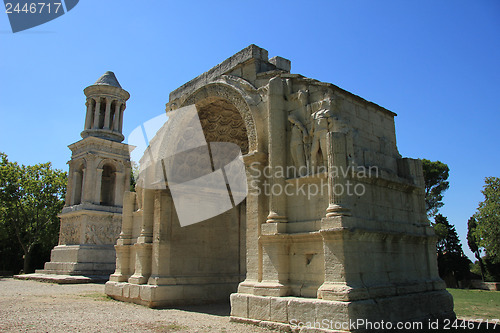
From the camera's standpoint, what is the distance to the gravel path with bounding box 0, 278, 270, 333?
773 centimetres

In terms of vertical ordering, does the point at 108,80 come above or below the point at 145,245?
above

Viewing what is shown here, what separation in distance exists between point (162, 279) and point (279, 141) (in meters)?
5.37

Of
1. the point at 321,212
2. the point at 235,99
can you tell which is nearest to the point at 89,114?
the point at 235,99

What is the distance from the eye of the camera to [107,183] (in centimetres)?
2716

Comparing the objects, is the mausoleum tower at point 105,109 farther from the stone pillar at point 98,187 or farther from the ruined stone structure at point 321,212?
the ruined stone structure at point 321,212

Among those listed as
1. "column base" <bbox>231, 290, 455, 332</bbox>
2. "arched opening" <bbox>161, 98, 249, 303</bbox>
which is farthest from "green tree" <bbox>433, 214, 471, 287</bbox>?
"column base" <bbox>231, 290, 455, 332</bbox>

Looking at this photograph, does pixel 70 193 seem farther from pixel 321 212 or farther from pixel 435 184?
pixel 435 184

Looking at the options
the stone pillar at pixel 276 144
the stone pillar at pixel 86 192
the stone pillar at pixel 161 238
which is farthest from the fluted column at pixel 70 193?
the stone pillar at pixel 276 144

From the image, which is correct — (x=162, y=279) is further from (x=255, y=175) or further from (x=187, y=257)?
(x=255, y=175)

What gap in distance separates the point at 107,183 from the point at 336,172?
23.0m

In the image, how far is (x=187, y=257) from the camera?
11742 millimetres

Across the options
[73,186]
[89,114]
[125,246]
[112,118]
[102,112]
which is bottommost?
[125,246]

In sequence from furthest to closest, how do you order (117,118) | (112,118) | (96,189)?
(112,118), (117,118), (96,189)

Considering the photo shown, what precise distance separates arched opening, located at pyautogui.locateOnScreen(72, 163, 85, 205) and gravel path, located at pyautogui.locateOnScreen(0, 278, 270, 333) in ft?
45.9
